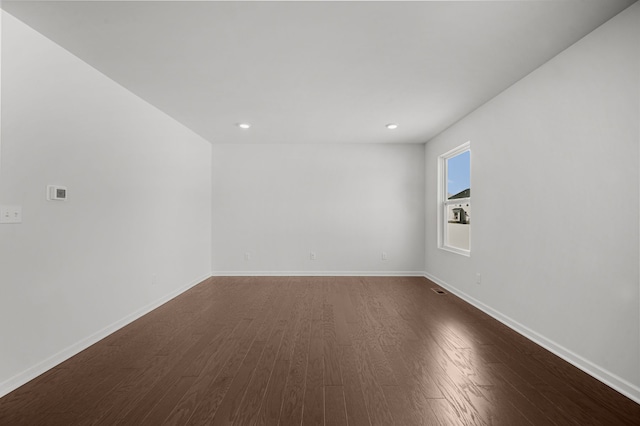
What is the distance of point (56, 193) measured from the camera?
233 cm

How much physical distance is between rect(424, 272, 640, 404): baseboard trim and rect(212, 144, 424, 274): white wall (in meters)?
2.14

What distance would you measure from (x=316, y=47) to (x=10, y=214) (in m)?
2.37

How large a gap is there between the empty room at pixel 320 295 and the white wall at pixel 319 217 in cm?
138

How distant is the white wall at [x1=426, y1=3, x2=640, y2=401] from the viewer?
195 cm

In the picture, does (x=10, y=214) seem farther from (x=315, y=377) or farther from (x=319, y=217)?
(x=319, y=217)

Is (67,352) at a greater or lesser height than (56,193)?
lesser

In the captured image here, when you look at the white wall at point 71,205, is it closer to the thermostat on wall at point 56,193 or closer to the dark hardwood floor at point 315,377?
the thermostat on wall at point 56,193

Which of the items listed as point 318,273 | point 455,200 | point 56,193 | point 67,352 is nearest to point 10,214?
point 56,193

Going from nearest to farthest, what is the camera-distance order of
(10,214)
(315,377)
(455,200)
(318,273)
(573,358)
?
1. (10,214)
2. (315,377)
3. (573,358)
4. (455,200)
5. (318,273)

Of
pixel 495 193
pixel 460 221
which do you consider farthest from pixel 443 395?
pixel 460 221

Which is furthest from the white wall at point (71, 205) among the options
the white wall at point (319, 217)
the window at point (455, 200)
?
the window at point (455, 200)

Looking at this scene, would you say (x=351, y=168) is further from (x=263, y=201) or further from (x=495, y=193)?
(x=495, y=193)

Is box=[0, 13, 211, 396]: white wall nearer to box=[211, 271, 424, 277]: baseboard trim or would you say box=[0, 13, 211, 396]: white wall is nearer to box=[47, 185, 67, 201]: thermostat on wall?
box=[47, 185, 67, 201]: thermostat on wall

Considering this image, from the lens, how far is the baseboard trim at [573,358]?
6.28 feet
